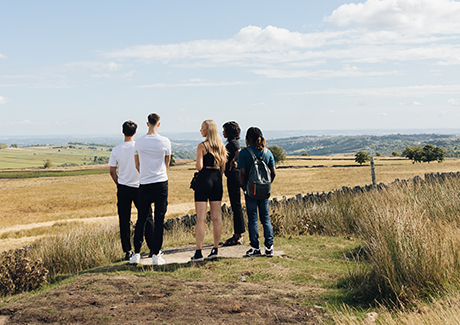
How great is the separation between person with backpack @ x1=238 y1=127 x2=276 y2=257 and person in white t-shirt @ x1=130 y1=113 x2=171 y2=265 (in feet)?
4.16

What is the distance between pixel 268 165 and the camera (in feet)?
20.8

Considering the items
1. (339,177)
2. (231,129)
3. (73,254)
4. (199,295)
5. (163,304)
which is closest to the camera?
(163,304)

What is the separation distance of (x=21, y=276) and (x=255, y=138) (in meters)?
4.30

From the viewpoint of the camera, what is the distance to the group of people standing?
19.1 feet

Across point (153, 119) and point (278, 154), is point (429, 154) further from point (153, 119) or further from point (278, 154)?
point (153, 119)

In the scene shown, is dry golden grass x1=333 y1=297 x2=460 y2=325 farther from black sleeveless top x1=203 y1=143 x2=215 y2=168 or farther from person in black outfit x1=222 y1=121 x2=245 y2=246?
person in black outfit x1=222 y1=121 x2=245 y2=246

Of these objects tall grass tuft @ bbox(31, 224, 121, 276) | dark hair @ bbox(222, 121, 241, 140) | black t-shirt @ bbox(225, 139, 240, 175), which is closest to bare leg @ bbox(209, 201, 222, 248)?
black t-shirt @ bbox(225, 139, 240, 175)

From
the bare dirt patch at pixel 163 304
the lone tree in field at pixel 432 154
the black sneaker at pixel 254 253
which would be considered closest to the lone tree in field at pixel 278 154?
the lone tree in field at pixel 432 154

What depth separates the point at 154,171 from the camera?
5.83 m

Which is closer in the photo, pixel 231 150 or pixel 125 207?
pixel 125 207

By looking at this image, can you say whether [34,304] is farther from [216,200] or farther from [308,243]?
[308,243]

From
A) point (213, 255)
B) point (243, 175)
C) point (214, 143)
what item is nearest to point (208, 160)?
point (214, 143)

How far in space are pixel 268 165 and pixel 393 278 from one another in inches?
110

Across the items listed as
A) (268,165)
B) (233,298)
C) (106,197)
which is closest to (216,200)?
(268,165)
